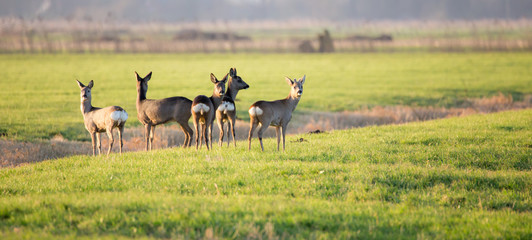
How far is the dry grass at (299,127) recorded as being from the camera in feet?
68.9

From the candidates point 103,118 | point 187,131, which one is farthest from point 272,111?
point 103,118

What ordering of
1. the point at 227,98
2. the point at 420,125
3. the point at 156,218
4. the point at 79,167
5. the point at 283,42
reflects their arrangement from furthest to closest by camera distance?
the point at 283,42
the point at 420,125
the point at 227,98
the point at 79,167
the point at 156,218

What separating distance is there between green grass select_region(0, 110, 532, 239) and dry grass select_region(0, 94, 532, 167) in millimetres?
4564

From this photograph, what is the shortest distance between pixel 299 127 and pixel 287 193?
50.6 feet

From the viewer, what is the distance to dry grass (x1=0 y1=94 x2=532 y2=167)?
21.0 meters

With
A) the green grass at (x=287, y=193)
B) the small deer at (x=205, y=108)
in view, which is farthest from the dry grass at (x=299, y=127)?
the green grass at (x=287, y=193)

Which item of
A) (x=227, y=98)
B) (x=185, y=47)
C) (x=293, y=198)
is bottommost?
(x=293, y=198)

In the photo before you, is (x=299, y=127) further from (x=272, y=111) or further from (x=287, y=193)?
(x=287, y=193)

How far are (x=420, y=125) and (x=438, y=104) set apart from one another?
12528mm

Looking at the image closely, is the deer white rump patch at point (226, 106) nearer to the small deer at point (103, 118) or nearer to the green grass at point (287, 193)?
the green grass at point (287, 193)

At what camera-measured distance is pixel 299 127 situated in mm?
28109

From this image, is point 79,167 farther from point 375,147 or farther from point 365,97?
point 365,97

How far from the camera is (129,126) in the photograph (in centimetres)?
2638

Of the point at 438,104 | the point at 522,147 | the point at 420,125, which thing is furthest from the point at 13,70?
the point at 522,147
